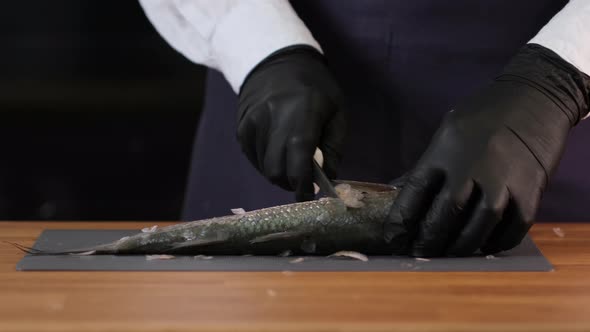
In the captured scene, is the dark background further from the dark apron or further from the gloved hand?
the gloved hand

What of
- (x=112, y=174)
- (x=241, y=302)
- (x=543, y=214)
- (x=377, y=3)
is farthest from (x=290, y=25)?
(x=112, y=174)

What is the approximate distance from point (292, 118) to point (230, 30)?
359 millimetres

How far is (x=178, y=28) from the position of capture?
6.24ft

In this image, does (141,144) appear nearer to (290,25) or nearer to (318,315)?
(290,25)

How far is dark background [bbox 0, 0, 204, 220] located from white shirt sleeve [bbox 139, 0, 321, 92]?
5.37 feet

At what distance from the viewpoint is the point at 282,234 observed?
1.31 m

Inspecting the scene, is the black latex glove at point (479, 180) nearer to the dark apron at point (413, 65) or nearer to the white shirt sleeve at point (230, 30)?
the dark apron at point (413, 65)

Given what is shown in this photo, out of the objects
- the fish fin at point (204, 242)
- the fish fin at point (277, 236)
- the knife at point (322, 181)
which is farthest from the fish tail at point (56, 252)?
the knife at point (322, 181)

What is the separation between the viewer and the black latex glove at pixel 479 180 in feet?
4.22

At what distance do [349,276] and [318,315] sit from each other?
0.54ft

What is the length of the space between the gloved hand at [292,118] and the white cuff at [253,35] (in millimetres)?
30

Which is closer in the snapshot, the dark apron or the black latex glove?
the black latex glove

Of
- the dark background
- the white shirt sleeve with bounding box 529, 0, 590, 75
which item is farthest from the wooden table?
the dark background

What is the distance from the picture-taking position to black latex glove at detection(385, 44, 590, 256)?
129 cm
